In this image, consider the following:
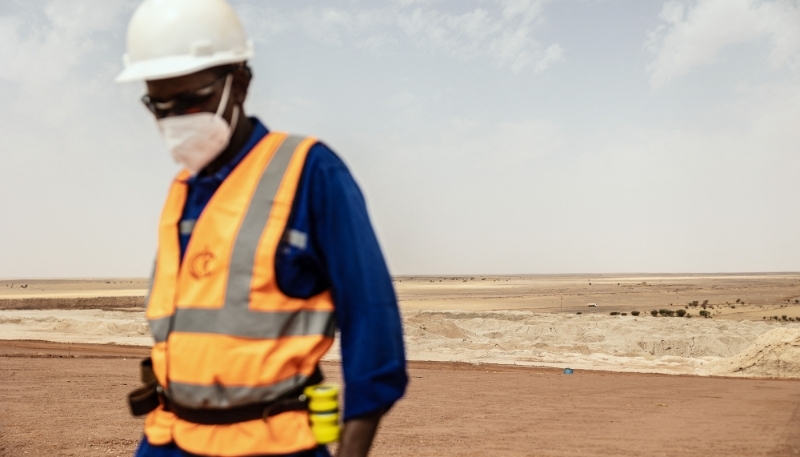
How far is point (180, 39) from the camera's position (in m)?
2.00

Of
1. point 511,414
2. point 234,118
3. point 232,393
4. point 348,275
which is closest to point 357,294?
point 348,275

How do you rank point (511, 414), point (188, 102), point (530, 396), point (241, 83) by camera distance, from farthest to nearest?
point (530, 396), point (511, 414), point (241, 83), point (188, 102)

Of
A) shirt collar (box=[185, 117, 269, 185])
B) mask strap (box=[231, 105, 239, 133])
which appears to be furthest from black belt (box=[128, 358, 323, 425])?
mask strap (box=[231, 105, 239, 133])

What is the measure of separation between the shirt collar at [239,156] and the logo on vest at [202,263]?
230 mm

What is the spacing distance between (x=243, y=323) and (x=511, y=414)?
34.6 ft

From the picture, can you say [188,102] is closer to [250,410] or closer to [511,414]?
[250,410]

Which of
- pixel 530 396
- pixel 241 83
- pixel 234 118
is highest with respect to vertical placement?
pixel 241 83

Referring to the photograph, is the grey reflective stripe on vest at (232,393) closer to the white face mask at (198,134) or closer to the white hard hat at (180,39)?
the white face mask at (198,134)

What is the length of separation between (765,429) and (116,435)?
9.15m

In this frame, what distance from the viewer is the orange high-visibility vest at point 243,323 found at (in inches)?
68.9

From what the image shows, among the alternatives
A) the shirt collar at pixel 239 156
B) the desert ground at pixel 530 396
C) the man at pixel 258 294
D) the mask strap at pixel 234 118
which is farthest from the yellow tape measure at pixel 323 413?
the desert ground at pixel 530 396

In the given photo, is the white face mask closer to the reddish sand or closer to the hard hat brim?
the hard hat brim

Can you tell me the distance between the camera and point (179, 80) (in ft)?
6.44

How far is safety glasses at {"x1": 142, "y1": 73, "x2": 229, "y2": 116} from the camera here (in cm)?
195
